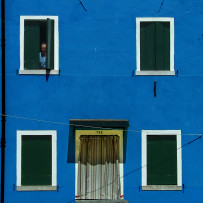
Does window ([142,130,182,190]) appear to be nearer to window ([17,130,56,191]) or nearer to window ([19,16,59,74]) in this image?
window ([17,130,56,191])

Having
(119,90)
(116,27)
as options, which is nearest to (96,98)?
(119,90)

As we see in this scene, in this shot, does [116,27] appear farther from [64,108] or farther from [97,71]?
[64,108]

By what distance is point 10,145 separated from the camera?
1744cm

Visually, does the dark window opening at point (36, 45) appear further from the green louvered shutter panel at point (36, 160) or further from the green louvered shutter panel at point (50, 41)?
the green louvered shutter panel at point (36, 160)

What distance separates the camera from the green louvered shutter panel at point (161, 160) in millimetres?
17562

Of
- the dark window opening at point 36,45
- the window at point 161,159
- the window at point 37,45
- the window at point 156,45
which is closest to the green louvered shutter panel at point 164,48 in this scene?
the window at point 156,45

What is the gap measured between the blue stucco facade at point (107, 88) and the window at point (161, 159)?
0.17 meters

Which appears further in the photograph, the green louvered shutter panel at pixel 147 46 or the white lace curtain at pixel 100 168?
the green louvered shutter panel at pixel 147 46

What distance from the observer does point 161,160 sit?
17.6 meters

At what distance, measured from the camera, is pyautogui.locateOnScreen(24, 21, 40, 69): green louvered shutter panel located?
695 inches

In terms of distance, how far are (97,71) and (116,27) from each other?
56.0 inches

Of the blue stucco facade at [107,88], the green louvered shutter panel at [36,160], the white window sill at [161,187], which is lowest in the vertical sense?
the white window sill at [161,187]

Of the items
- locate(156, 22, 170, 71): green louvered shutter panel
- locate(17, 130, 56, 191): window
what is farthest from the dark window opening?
locate(156, 22, 170, 71): green louvered shutter panel

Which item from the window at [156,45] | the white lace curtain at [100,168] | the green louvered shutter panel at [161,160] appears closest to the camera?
the white lace curtain at [100,168]
